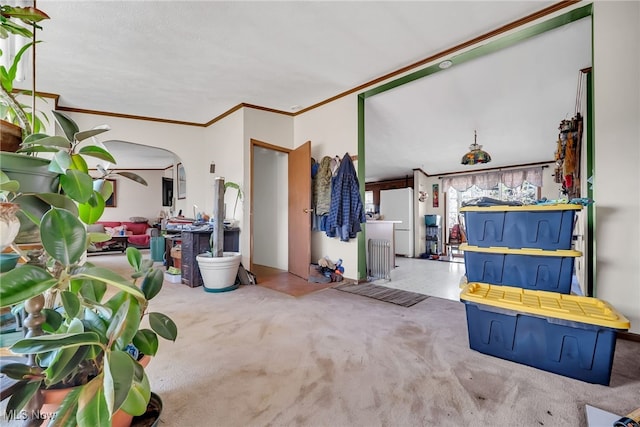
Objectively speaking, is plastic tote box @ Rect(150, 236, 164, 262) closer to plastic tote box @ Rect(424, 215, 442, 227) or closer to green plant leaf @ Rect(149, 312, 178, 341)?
green plant leaf @ Rect(149, 312, 178, 341)

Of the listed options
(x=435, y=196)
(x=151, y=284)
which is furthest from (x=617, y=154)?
(x=435, y=196)

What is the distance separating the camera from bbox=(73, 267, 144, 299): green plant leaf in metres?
0.58

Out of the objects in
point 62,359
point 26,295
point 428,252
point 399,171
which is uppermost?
point 399,171

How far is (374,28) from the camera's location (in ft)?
7.35

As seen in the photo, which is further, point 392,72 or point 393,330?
point 392,72

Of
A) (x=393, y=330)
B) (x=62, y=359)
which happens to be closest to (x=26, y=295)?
(x=62, y=359)

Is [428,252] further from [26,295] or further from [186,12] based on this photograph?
[26,295]

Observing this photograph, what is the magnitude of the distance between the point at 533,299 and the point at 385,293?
1.56m

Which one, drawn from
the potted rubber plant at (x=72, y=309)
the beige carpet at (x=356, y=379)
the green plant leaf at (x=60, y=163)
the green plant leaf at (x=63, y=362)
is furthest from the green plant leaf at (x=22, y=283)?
the beige carpet at (x=356, y=379)

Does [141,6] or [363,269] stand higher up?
[141,6]

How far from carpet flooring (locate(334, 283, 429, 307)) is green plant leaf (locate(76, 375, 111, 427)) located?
2.43 m

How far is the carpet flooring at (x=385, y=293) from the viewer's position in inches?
107

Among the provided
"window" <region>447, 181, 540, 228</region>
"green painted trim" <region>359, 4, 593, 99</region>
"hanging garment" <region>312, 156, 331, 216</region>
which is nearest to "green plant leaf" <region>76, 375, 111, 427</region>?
"hanging garment" <region>312, 156, 331, 216</region>

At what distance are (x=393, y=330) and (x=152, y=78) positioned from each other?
11.7 feet
